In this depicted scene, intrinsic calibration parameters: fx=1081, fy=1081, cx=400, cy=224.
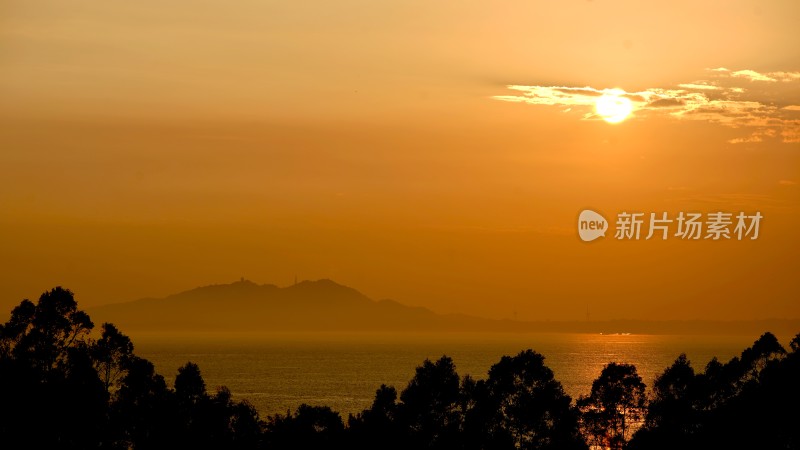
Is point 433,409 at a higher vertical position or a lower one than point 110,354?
lower

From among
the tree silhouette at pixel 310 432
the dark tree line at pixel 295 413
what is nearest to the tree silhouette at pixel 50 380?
the dark tree line at pixel 295 413

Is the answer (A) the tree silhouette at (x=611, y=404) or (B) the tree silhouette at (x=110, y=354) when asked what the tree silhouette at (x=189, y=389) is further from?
(A) the tree silhouette at (x=611, y=404)

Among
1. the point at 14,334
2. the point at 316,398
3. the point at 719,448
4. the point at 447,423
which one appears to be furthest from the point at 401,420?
the point at 316,398

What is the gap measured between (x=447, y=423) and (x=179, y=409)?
606 inches

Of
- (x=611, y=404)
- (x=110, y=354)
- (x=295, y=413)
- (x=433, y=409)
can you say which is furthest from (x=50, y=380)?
(x=611, y=404)

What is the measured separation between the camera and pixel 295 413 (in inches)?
2288

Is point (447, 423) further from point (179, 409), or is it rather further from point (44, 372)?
point (44, 372)

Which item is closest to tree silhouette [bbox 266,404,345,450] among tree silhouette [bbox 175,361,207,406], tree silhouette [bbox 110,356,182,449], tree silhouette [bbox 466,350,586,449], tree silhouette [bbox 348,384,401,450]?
tree silhouette [bbox 348,384,401,450]

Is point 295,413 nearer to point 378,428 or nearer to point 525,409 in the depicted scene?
point 378,428

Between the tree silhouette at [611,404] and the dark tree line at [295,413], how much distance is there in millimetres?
1102

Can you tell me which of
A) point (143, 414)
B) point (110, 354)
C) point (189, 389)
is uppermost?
point (110, 354)

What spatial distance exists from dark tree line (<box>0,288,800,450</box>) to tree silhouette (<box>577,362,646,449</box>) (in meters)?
1.10

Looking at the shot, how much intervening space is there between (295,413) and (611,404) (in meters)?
20.4

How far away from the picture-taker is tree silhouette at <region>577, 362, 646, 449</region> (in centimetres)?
6594
